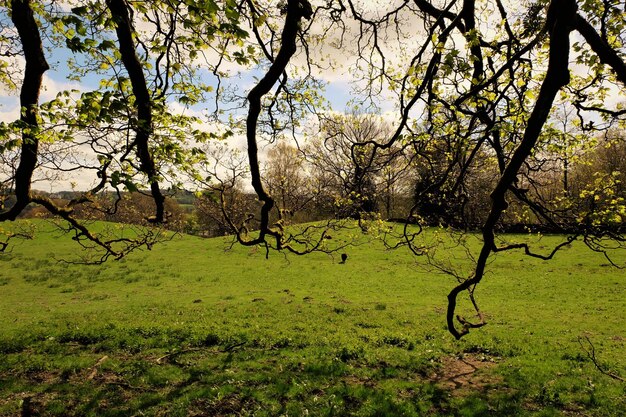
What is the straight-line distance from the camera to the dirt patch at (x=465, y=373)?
10805 millimetres

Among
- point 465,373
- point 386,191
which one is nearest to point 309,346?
point 465,373

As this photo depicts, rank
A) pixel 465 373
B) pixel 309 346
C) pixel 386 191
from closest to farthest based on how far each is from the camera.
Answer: pixel 465 373 < pixel 309 346 < pixel 386 191

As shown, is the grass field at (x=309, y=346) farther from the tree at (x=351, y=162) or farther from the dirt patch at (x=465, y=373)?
the tree at (x=351, y=162)

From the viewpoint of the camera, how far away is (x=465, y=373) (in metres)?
11.7

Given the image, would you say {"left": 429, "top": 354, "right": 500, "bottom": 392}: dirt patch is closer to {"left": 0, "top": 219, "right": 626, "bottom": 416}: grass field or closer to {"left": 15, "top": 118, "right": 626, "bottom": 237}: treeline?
{"left": 0, "top": 219, "right": 626, "bottom": 416}: grass field

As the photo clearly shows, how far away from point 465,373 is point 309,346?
5.26 metres

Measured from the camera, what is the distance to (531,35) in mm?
6988

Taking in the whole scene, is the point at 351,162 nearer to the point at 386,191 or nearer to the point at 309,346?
the point at 386,191

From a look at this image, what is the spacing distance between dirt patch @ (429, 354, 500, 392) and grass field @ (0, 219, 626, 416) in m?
0.07

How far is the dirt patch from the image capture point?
10805 millimetres

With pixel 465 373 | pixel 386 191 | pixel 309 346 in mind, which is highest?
pixel 386 191

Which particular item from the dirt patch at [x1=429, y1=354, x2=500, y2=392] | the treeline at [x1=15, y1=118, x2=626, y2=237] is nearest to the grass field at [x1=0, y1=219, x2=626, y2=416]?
the dirt patch at [x1=429, y1=354, x2=500, y2=392]

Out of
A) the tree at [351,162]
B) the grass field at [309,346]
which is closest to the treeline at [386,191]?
the tree at [351,162]

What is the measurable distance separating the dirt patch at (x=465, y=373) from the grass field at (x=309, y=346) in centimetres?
7
